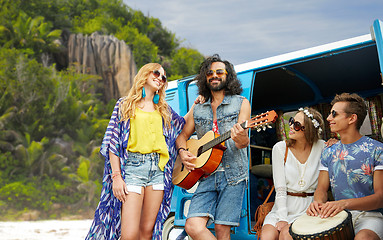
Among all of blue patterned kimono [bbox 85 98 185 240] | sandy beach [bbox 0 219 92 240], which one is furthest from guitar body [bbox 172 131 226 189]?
sandy beach [bbox 0 219 92 240]

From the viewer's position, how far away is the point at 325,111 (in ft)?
21.8

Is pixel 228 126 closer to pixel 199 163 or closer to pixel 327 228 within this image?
pixel 199 163

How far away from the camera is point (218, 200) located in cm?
377

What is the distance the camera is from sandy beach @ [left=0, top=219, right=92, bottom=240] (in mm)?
13477

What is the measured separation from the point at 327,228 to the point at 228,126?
1.30m

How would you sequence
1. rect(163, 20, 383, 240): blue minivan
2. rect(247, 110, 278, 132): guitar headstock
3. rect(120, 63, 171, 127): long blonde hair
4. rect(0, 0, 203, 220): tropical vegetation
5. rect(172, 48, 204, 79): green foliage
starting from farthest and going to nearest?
rect(172, 48, 204, 79): green foliage
rect(0, 0, 203, 220): tropical vegetation
rect(163, 20, 383, 240): blue minivan
rect(120, 63, 171, 127): long blonde hair
rect(247, 110, 278, 132): guitar headstock

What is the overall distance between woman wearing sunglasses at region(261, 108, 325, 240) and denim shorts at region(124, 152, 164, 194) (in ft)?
3.84

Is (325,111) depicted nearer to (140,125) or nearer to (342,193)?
(342,193)

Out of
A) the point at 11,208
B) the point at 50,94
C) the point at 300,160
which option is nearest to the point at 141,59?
the point at 50,94

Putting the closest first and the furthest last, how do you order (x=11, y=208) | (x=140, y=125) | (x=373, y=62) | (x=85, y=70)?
(x=140, y=125)
(x=373, y=62)
(x=11, y=208)
(x=85, y=70)

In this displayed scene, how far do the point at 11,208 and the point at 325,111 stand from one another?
16.9 metres

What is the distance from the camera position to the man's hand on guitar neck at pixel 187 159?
150 inches

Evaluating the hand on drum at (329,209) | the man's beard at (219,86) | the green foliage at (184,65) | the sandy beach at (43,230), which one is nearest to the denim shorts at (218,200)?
the hand on drum at (329,209)

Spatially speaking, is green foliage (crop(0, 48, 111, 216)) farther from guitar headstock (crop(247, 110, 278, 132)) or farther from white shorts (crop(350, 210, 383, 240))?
white shorts (crop(350, 210, 383, 240))
